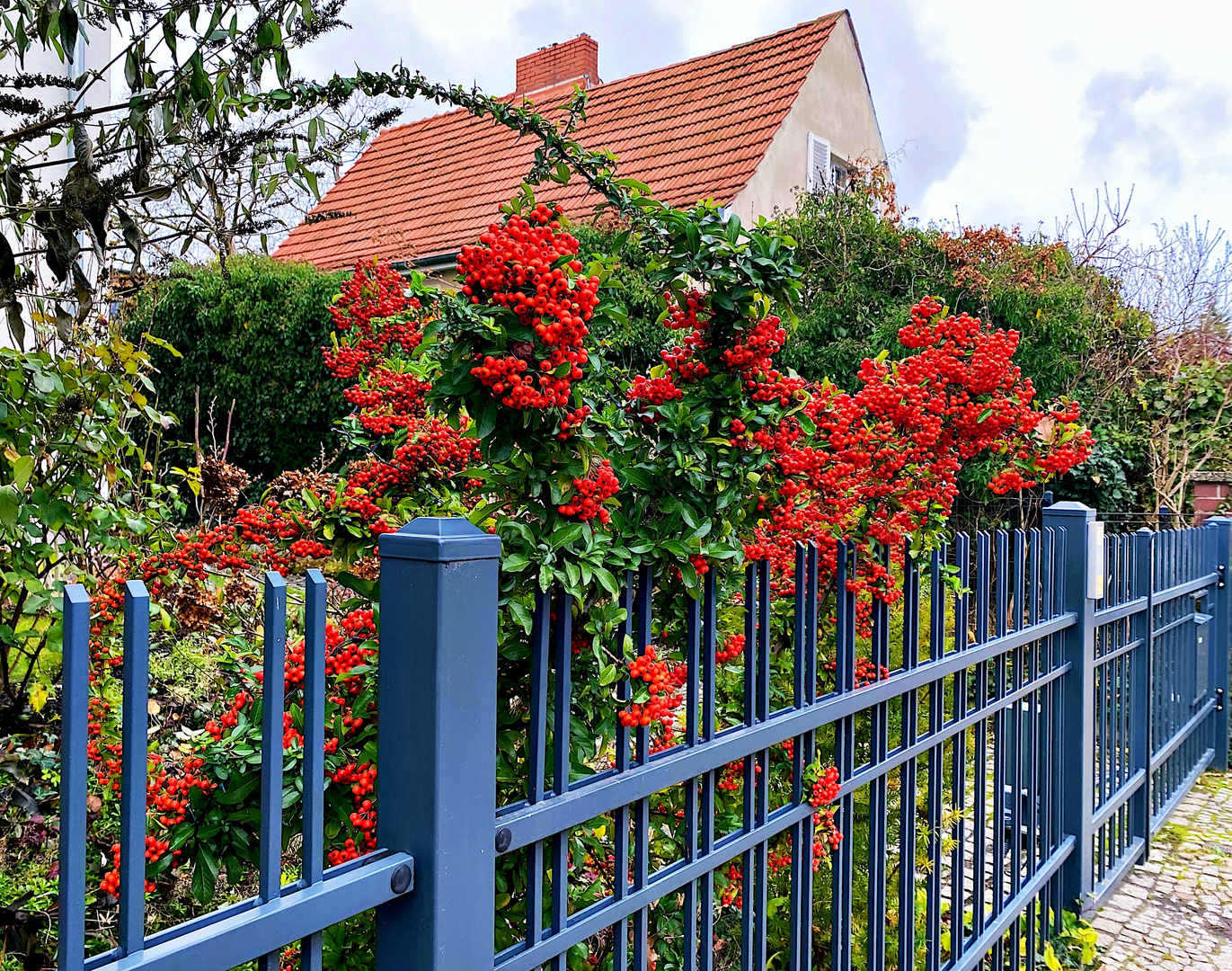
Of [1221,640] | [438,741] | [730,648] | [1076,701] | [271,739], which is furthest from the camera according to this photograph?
[1221,640]

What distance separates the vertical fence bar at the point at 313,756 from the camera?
0.95 meters

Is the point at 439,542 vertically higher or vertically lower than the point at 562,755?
higher

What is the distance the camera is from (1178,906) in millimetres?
3809

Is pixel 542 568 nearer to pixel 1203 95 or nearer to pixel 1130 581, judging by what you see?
pixel 1130 581

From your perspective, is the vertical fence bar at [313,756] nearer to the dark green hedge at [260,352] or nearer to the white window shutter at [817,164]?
the dark green hedge at [260,352]

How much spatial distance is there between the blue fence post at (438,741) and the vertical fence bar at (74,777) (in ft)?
1.16

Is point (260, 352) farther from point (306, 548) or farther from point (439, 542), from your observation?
A: point (439, 542)

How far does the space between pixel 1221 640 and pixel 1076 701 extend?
3322mm

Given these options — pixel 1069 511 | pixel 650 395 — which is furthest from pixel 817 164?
pixel 650 395

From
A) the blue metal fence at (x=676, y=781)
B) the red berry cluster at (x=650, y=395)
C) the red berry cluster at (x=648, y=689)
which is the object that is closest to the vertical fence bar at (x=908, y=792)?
the blue metal fence at (x=676, y=781)

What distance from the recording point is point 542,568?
1.24 m

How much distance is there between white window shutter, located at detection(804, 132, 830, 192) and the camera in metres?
11.2

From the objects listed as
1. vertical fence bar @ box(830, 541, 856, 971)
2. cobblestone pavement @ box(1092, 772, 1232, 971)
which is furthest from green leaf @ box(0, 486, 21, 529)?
cobblestone pavement @ box(1092, 772, 1232, 971)

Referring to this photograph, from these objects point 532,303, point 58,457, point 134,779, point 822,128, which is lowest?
point 134,779
